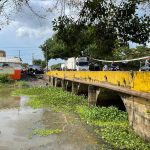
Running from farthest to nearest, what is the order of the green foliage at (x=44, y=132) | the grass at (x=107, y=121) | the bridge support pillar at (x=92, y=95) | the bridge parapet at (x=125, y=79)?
the bridge support pillar at (x=92, y=95)
the green foliage at (x=44, y=132)
the grass at (x=107, y=121)
the bridge parapet at (x=125, y=79)

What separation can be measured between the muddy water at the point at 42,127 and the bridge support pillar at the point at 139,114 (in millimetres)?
1346

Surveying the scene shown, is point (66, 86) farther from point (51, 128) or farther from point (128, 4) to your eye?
point (128, 4)

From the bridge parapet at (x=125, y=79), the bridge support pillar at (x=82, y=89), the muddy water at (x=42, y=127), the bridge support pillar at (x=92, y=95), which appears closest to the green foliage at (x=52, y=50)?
the bridge support pillar at (x=82, y=89)

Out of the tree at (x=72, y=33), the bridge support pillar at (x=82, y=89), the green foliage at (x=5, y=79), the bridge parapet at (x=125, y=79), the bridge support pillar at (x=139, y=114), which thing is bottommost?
the green foliage at (x=5, y=79)

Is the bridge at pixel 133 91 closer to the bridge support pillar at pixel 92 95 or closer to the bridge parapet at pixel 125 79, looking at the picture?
the bridge parapet at pixel 125 79

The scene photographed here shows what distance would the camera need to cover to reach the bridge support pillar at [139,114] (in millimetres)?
13508

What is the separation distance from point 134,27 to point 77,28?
130 centimetres

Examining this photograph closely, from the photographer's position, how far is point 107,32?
960 cm

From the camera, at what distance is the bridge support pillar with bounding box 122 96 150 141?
13.5 m

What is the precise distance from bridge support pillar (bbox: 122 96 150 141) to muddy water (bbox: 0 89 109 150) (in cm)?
135

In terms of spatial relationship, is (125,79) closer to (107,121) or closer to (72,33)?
(107,121)

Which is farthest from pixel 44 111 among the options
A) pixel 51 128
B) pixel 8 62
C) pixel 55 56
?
pixel 55 56

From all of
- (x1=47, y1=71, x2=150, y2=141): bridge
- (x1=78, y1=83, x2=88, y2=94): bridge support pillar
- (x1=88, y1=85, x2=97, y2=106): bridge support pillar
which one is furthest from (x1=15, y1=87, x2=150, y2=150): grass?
(x1=78, y1=83, x2=88, y2=94): bridge support pillar

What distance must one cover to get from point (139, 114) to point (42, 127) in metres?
5.52
